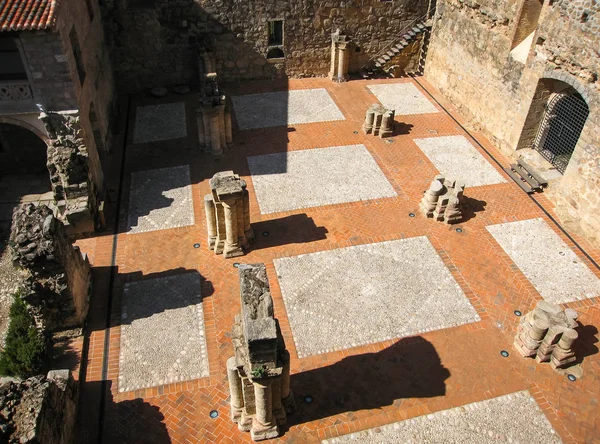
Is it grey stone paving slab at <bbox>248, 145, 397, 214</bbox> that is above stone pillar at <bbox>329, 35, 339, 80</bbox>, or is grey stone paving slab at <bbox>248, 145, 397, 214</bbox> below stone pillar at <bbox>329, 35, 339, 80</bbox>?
below

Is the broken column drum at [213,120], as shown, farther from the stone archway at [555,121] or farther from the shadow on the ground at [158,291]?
the stone archway at [555,121]

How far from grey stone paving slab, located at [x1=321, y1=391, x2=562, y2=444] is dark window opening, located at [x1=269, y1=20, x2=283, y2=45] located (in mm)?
17512

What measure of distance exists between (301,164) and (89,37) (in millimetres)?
8443

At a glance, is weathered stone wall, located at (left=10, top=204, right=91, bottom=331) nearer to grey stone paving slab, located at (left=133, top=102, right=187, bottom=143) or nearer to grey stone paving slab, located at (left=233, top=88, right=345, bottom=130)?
grey stone paving slab, located at (left=133, top=102, right=187, bottom=143)

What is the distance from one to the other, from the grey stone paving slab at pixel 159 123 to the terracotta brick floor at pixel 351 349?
750 millimetres

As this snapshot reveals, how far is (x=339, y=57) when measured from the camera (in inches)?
874

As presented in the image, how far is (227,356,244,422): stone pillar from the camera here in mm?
9000

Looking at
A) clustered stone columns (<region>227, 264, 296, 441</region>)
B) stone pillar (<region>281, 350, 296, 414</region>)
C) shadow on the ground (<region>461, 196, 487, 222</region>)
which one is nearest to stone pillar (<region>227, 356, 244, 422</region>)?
clustered stone columns (<region>227, 264, 296, 441</region>)

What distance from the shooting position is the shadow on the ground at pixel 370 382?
10.2 meters

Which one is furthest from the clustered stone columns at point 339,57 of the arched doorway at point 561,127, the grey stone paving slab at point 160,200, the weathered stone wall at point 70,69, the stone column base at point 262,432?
the stone column base at point 262,432

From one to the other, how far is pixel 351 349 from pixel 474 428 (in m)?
2.99

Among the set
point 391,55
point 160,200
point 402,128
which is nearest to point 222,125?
point 160,200

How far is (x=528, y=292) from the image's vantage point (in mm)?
12734

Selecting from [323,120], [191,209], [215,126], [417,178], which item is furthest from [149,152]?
[417,178]
